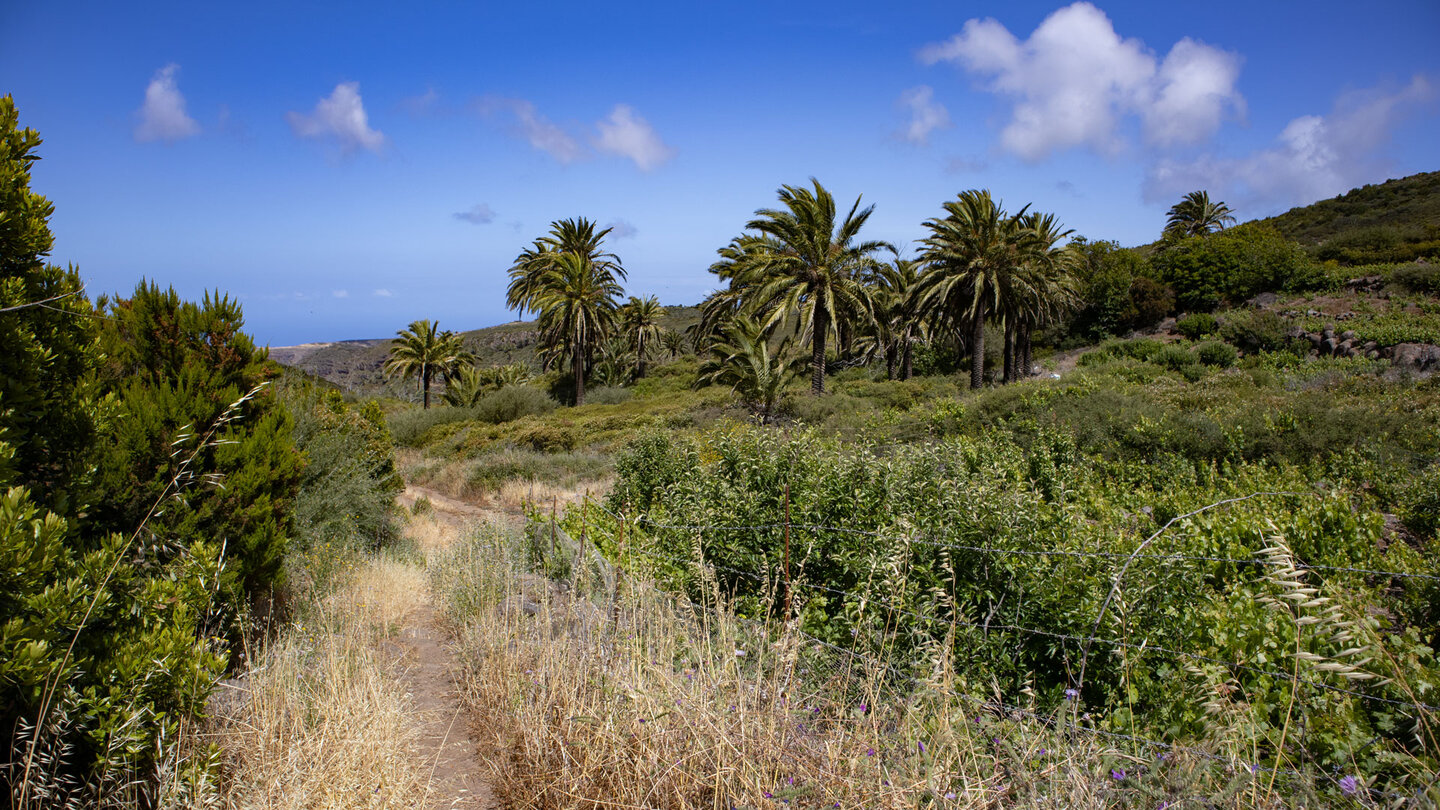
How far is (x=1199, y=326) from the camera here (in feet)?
111

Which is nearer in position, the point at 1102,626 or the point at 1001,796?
the point at 1001,796

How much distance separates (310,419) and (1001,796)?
9828 millimetres

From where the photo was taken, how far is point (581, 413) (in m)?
34.0

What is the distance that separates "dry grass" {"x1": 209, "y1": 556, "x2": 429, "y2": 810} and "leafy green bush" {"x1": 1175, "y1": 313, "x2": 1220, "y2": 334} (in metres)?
38.7

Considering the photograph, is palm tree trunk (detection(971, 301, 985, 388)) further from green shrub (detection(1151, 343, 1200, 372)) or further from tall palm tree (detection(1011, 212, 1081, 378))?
green shrub (detection(1151, 343, 1200, 372))

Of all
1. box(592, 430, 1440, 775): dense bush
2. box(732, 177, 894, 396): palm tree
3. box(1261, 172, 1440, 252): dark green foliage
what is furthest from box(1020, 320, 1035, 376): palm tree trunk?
box(1261, 172, 1440, 252): dark green foliage

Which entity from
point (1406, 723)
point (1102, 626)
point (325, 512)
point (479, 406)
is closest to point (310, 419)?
point (325, 512)

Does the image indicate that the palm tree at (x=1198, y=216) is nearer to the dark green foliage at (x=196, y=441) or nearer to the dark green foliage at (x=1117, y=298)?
the dark green foliage at (x=1117, y=298)

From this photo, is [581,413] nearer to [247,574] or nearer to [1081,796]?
[247,574]

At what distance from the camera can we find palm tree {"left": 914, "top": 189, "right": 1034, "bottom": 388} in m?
25.6

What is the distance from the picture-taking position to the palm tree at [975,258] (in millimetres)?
25594

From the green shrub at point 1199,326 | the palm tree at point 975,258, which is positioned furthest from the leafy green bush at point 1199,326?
the palm tree at point 975,258

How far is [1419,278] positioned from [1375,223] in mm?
30268

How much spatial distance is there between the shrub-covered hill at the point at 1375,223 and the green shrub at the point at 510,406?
4547 centimetres
